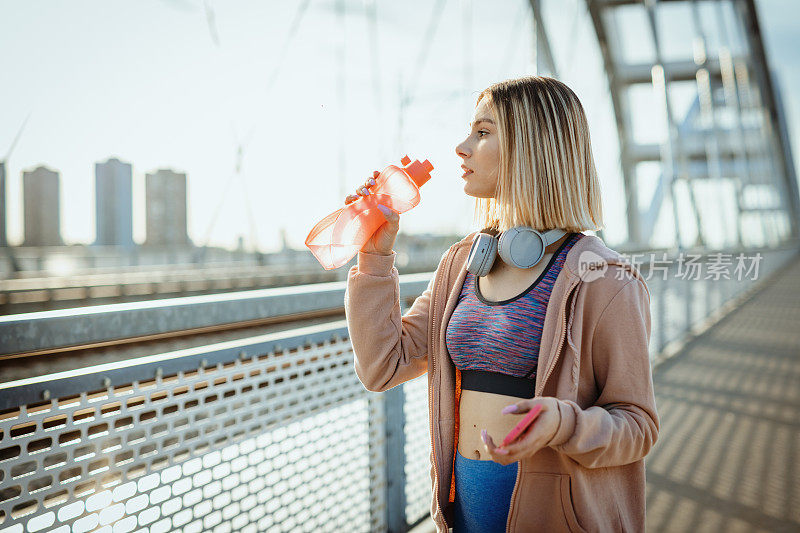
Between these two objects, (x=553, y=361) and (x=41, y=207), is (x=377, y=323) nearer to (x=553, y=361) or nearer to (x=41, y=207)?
(x=553, y=361)

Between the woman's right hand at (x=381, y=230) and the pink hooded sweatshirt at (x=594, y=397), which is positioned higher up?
the woman's right hand at (x=381, y=230)

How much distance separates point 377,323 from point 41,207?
1851 centimetres

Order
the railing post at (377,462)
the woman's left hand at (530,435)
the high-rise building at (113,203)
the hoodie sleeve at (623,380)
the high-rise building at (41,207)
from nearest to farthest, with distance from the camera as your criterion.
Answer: the woman's left hand at (530,435) < the hoodie sleeve at (623,380) < the railing post at (377,462) < the high-rise building at (41,207) < the high-rise building at (113,203)

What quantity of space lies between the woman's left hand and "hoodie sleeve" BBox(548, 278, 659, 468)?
11cm

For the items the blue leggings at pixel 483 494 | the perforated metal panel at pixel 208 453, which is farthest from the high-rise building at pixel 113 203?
the blue leggings at pixel 483 494

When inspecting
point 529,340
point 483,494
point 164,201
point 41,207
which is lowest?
point 483,494

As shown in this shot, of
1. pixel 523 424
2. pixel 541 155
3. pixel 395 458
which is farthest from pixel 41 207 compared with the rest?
pixel 523 424

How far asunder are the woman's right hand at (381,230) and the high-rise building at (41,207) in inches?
689

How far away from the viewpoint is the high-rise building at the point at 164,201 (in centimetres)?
1878

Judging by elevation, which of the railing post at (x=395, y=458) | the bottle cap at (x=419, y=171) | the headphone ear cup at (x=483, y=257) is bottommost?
the railing post at (x=395, y=458)

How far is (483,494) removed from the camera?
3.70 ft

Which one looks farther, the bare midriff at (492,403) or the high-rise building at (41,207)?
the high-rise building at (41,207)

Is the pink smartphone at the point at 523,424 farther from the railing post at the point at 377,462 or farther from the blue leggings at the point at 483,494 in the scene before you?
the railing post at the point at 377,462

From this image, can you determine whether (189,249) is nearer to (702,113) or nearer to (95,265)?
(95,265)
